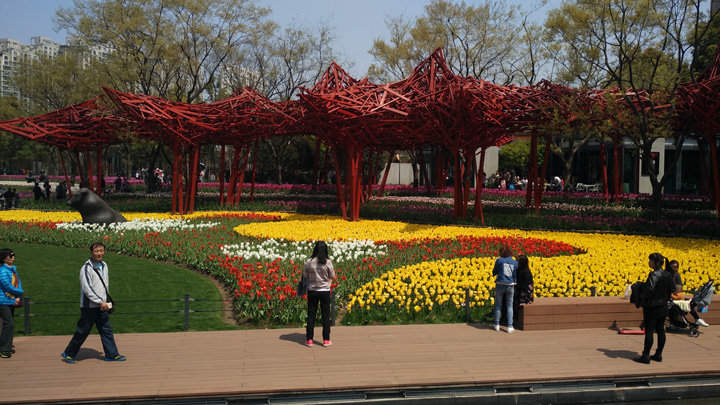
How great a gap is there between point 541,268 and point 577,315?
11.2 ft

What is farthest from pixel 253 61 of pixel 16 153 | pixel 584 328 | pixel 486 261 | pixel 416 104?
pixel 16 153

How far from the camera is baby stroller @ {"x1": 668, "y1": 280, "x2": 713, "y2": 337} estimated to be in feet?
32.4

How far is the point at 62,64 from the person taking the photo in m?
41.8

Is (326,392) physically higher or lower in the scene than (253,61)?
lower

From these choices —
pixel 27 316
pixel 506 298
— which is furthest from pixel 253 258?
pixel 506 298

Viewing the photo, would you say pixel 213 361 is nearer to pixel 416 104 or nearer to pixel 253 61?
pixel 416 104

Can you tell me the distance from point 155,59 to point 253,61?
7.45 metres

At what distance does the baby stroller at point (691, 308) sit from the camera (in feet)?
32.4

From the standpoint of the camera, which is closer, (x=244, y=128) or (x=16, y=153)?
(x=244, y=128)

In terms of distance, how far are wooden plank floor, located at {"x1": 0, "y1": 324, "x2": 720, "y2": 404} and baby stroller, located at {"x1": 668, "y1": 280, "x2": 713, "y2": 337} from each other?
20cm

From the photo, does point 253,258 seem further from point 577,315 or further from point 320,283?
point 577,315

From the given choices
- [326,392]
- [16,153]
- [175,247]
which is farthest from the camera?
[16,153]

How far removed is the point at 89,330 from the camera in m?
8.17

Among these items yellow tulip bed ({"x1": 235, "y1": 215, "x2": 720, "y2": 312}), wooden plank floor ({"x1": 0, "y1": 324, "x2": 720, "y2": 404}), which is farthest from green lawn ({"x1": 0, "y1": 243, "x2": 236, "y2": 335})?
yellow tulip bed ({"x1": 235, "y1": 215, "x2": 720, "y2": 312})
